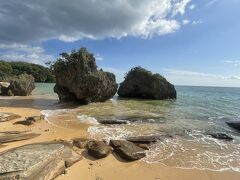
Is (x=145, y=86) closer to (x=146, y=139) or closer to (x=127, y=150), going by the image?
(x=146, y=139)

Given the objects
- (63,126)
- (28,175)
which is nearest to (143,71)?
(63,126)

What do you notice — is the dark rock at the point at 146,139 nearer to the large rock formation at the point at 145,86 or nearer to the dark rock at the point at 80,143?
the dark rock at the point at 80,143

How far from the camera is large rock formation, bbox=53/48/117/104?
26266 millimetres

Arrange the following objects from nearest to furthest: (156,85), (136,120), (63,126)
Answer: (63,126)
(136,120)
(156,85)

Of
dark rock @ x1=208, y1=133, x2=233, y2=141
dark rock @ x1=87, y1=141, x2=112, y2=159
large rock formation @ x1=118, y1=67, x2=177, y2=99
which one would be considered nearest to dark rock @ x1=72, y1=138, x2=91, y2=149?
dark rock @ x1=87, y1=141, x2=112, y2=159

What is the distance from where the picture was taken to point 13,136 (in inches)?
395

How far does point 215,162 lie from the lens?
8.70 metres

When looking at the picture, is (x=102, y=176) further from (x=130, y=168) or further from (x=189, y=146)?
(x=189, y=146)

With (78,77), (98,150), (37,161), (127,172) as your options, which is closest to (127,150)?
(98,150)

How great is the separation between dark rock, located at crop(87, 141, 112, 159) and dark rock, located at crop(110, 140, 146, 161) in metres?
0.35

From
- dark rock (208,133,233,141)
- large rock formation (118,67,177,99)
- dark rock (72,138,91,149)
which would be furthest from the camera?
large rock formation (118,67,177,99)

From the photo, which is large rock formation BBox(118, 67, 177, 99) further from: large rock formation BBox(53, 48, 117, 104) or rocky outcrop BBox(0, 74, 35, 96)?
rocky outcrop BBox(0, 74, 35, 96)

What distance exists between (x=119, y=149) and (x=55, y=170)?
293 cm

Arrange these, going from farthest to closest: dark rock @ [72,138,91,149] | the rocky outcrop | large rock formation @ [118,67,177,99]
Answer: large rock formation @ [118,67,177,99] < the rocky outcrop < dark rock @ [72,138,91,149]
